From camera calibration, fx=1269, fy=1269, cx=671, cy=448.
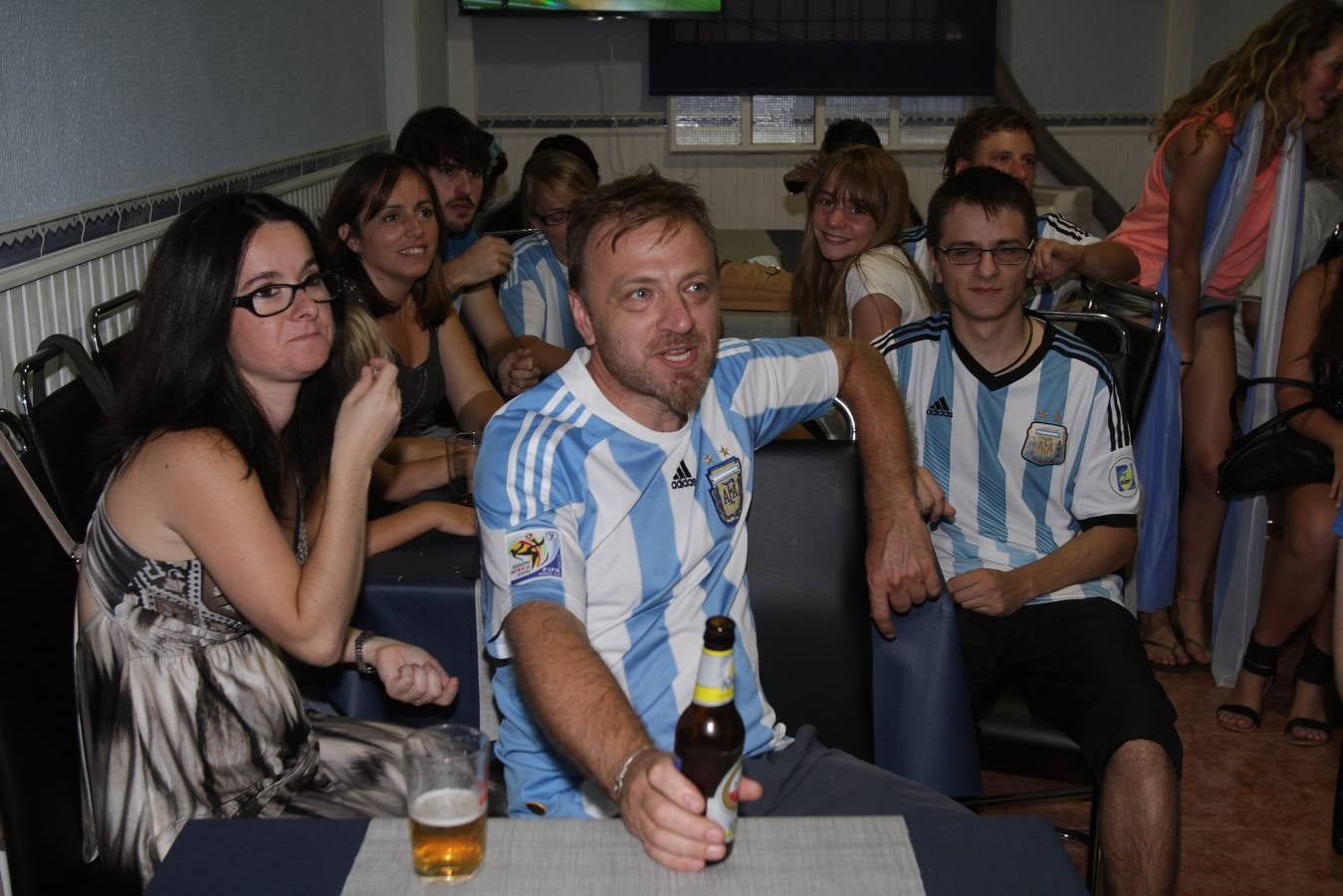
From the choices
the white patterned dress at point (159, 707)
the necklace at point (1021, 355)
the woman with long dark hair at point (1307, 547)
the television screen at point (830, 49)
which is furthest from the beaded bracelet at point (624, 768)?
the television screen at point (830, 49)

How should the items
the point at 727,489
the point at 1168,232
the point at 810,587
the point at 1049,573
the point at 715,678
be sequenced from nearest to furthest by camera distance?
1. the point at 715,678
2. the point at 727,489
3. the point at 810,587
4. the point at 1049,573
5. the point at 1168,232

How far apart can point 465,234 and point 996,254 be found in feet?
7.04

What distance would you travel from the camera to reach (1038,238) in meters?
3.11

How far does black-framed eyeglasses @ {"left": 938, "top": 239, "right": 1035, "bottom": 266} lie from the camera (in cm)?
239

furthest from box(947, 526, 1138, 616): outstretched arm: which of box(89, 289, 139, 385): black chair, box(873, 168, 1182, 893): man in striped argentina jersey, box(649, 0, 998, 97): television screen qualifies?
box(649, 0, 998, 97): television screen

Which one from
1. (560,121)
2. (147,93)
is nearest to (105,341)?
(147,93)

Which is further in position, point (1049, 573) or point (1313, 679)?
point (1313, 679)

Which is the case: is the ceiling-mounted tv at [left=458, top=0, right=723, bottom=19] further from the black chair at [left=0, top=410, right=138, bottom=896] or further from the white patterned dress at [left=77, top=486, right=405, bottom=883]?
the white patterned dress at [left=77, top=486, right=405, bottom=883]

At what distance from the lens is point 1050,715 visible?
216 centimetres

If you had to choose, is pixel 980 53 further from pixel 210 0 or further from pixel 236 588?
pixel 236 588

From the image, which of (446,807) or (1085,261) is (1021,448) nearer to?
(1085,261)

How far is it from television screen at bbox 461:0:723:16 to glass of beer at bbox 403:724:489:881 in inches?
262

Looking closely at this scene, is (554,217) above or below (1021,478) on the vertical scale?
above

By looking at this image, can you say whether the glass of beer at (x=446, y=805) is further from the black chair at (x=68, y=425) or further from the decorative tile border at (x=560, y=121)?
the decorative tile border at (x=560, y=121)
